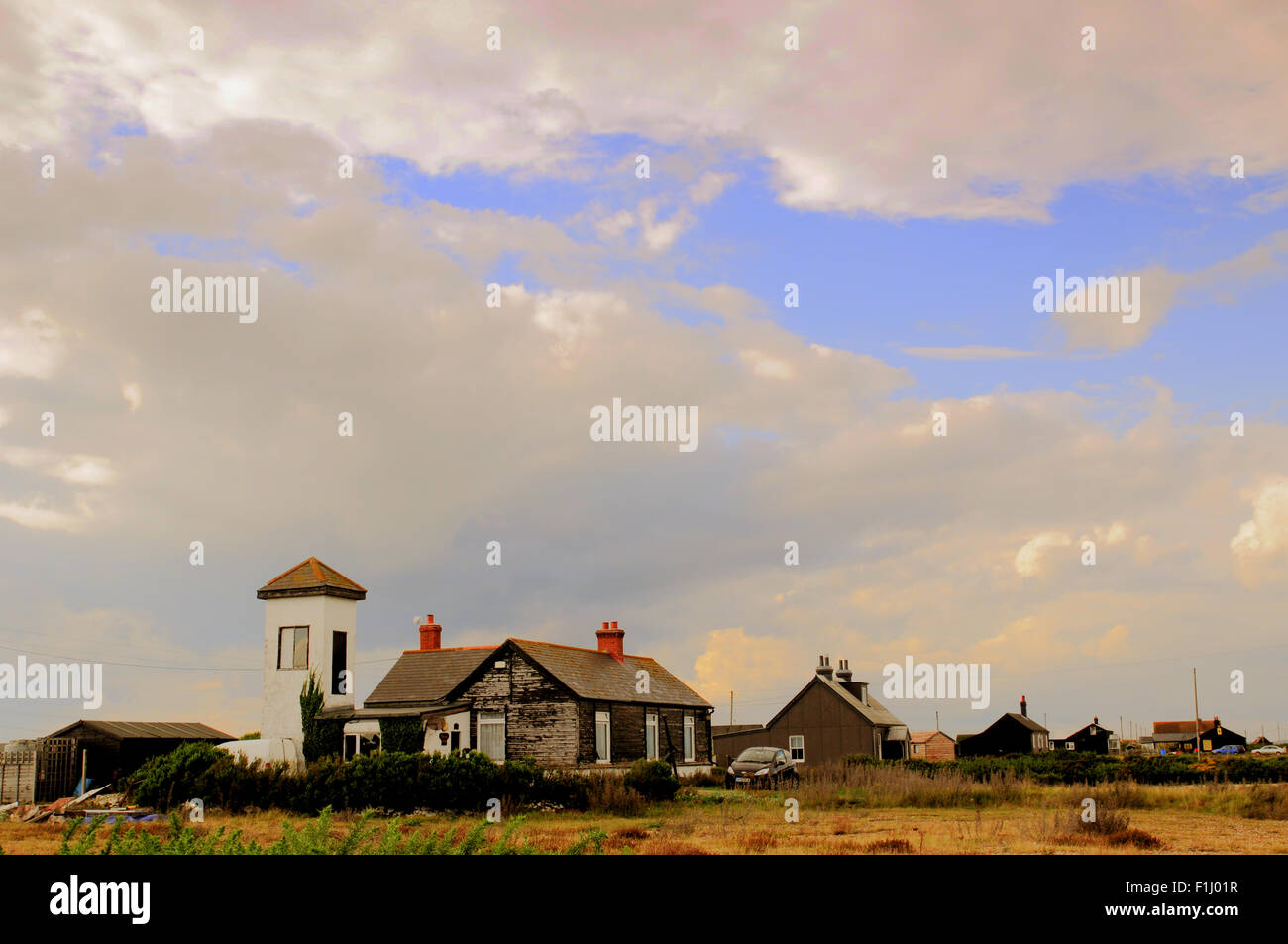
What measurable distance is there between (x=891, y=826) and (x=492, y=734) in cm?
1853

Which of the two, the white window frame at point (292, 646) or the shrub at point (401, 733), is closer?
the shrub at point (401, 733)

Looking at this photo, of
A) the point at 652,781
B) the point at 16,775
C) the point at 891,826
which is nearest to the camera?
the point at 891,826

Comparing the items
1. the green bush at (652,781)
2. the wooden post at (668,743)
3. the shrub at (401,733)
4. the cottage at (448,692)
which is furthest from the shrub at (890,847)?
the wooden post at (668,743)

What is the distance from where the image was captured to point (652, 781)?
3431 centimetres

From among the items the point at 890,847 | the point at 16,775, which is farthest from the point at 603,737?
the point at 890,847

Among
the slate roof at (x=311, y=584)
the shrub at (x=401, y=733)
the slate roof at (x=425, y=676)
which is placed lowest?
the shrub at (x=401, y=733)

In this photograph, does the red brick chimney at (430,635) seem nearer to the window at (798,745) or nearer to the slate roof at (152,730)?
the slate roof at (152,730)

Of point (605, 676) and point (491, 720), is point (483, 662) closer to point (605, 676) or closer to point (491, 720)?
point (491, 720)

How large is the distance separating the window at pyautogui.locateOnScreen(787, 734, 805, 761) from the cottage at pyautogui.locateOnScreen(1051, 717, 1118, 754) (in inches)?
1169

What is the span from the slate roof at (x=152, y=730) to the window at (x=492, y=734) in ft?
40.7

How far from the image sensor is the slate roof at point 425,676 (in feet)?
138
